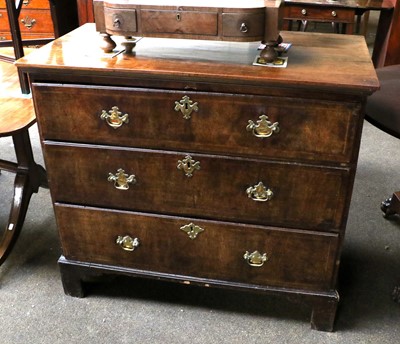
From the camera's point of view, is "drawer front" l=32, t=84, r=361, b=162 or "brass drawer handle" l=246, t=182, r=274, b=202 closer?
"drawer front" l=32, t=84, r=361, b=162

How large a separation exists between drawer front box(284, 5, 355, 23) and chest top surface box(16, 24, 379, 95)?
156cm

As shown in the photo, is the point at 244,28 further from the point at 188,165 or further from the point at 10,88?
the point at 10,88

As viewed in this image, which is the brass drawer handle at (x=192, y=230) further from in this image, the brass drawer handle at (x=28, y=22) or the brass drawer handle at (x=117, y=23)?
the brass drawer handle at (x=28, y=22)

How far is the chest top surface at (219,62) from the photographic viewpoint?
3.88 feet

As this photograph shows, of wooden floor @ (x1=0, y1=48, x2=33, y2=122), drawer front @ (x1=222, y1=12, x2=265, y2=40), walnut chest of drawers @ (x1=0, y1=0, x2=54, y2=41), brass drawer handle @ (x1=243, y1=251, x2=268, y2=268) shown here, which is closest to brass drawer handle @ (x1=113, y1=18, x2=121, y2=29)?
drawer front @ (x1=222, y1=12, x2=265, y2=40)

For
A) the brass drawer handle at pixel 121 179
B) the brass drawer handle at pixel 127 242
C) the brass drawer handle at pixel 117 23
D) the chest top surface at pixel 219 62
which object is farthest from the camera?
the brass drawer handle at pixel 127 242

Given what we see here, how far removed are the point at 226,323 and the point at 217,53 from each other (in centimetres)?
86

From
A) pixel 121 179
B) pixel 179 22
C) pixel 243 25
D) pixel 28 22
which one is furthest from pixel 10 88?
pixel 28 22

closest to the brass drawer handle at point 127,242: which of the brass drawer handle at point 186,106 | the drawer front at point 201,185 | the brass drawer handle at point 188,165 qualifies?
the drawer front at point 201,185

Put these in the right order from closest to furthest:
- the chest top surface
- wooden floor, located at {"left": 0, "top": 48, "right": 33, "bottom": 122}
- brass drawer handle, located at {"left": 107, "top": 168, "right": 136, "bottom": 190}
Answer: the chest top surface, brass drawer handle, located at {"left": 107, "top": 168, "right": 136, "bottom": 190}, wooden floor, located at {"left": 0, "top": 48, "right": 33, "bottom": 122}

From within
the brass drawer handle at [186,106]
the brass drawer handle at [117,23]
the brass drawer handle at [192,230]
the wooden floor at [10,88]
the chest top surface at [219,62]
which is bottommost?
the brass drawer handle at [192,230]

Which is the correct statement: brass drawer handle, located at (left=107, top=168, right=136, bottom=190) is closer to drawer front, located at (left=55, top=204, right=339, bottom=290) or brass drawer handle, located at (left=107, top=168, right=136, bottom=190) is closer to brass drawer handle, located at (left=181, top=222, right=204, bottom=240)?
drawer front, located at (left=55, top=204, right=339, bottom=290)

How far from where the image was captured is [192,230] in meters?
1.46

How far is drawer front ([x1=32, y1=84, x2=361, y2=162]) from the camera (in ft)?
3.99
